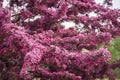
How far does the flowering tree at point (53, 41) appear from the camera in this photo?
4.29m

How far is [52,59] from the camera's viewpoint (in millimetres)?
4516

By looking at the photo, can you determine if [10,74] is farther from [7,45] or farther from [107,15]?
[107,15]

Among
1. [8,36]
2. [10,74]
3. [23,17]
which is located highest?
[23,17]

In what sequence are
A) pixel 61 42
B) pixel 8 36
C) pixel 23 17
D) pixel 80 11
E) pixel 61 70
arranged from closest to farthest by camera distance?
pixel 8 36
pixel 61 42
pixel 61 70
pixel 23 17
pixel 80 11

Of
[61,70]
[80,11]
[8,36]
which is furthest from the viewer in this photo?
[80,11]

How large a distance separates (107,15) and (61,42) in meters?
1.61

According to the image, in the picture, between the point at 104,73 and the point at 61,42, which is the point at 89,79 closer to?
the point at 104,73

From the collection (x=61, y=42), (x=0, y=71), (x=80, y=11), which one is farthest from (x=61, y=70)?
(x=80, y=11)

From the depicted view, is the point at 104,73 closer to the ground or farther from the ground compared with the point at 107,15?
closer to the ground

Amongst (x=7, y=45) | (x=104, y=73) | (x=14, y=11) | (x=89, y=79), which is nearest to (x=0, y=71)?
(x=7, y=45)

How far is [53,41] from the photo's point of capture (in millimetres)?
4754

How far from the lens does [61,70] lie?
5.17 metres

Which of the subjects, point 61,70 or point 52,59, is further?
point 61,70

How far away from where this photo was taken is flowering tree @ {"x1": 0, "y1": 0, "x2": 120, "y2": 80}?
4293 millimetres
